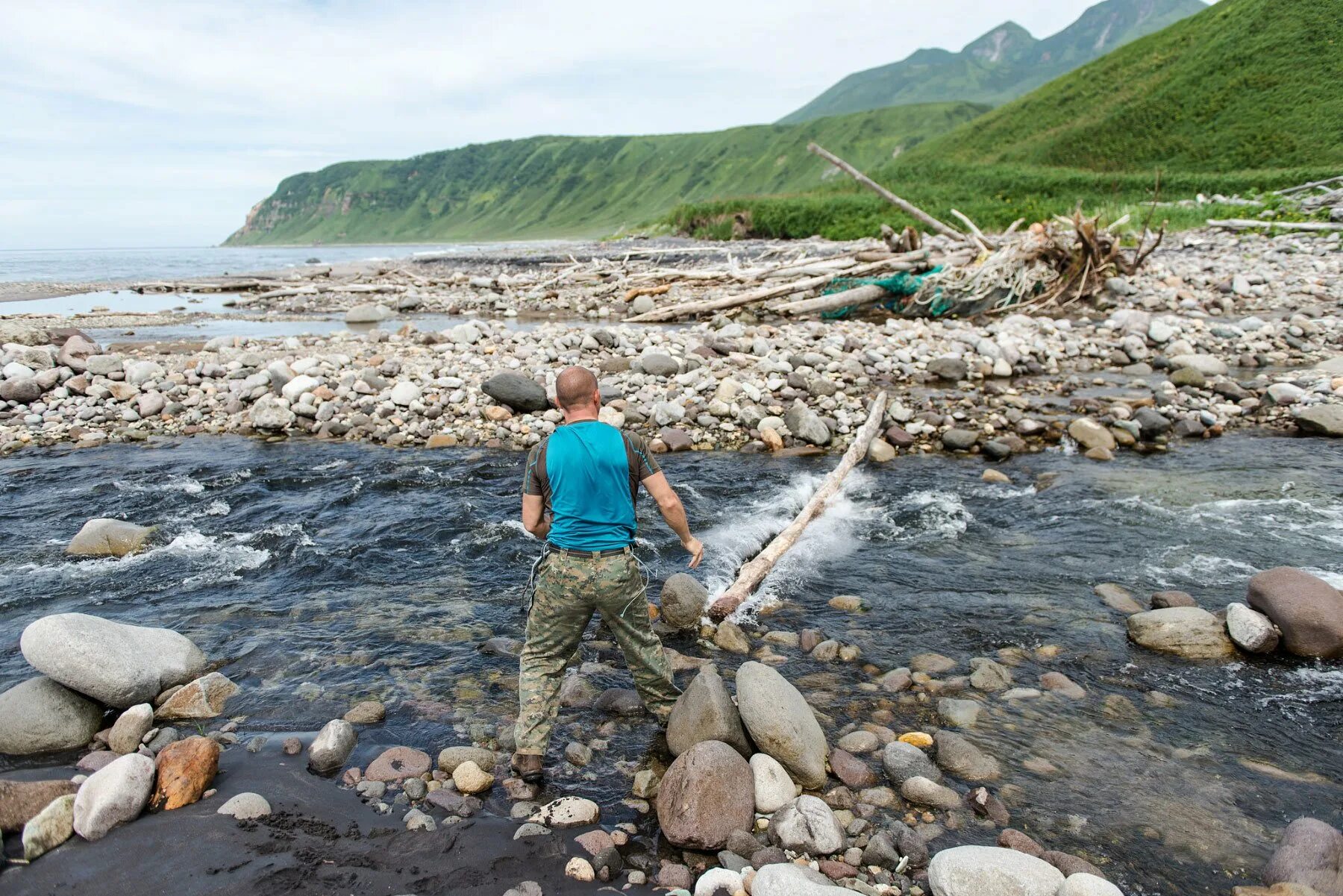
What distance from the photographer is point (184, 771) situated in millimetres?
4164

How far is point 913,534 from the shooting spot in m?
8.14

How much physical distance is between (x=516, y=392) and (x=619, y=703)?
25.7ft

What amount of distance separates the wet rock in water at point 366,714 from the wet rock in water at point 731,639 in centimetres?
259

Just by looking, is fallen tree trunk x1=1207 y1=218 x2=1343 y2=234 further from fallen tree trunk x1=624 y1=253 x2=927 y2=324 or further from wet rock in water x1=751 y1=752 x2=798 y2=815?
wet rock in water x1=751 y1=752 x2=798 y2=815

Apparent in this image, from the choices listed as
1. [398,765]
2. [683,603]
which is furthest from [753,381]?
[398,765]

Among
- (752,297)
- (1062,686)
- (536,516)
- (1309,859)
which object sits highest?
(752,297)

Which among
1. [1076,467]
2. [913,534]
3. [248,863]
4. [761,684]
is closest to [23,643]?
[248,863]

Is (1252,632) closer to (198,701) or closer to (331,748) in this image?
(331,748)

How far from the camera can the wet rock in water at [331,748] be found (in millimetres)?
4422

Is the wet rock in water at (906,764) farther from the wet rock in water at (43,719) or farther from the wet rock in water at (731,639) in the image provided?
the wet rock in water at (43,719)

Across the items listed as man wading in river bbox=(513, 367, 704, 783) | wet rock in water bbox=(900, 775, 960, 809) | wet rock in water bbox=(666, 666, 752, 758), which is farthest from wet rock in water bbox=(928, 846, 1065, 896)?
man wading in river bbox=(513, 367, 704, 783)

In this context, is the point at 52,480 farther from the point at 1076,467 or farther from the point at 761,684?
the point at 1076,467

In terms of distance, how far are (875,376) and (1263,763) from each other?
9.98 meters

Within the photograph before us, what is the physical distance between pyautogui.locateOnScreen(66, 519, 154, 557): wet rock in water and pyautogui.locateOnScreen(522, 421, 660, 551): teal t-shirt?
18.8 ft
